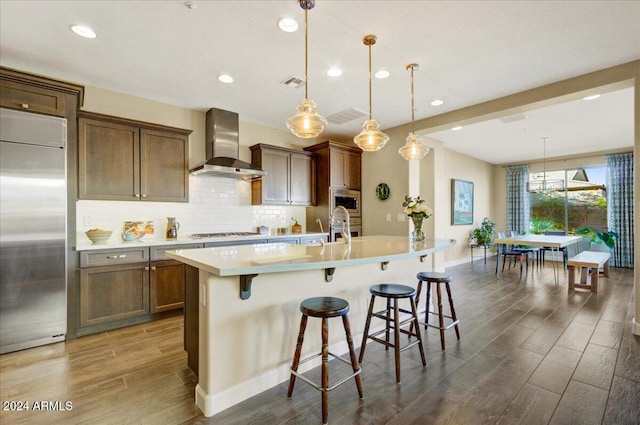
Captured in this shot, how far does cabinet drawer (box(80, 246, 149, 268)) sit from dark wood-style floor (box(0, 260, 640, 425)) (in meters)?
0.73

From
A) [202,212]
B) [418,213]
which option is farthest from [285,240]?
[418,213]

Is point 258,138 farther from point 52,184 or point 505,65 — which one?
point 505,65

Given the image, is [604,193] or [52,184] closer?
[52,184]

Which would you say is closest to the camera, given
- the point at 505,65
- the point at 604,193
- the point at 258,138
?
the point at 505,65

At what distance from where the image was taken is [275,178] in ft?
15.6

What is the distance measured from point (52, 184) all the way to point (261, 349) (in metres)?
2.57

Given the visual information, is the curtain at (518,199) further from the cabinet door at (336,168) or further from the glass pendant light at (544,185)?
the cabinet door at (336,168)

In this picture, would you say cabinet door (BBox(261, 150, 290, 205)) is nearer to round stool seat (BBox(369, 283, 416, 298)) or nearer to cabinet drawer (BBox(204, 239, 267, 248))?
cabinet drawer (BBox(204, 239, 267, 248))

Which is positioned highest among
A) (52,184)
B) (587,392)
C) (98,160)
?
(98,160)

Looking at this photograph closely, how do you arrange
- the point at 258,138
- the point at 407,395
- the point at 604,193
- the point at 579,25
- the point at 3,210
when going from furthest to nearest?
the point at 604,193 < the point at 258,138 < the point at 3,210 < the point at 579,25 < the point at 407,395

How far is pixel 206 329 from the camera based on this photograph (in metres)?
1.83

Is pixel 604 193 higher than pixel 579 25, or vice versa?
pixel 579 25

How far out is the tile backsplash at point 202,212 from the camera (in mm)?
3538

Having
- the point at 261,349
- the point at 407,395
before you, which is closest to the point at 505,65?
the point at 407,395
